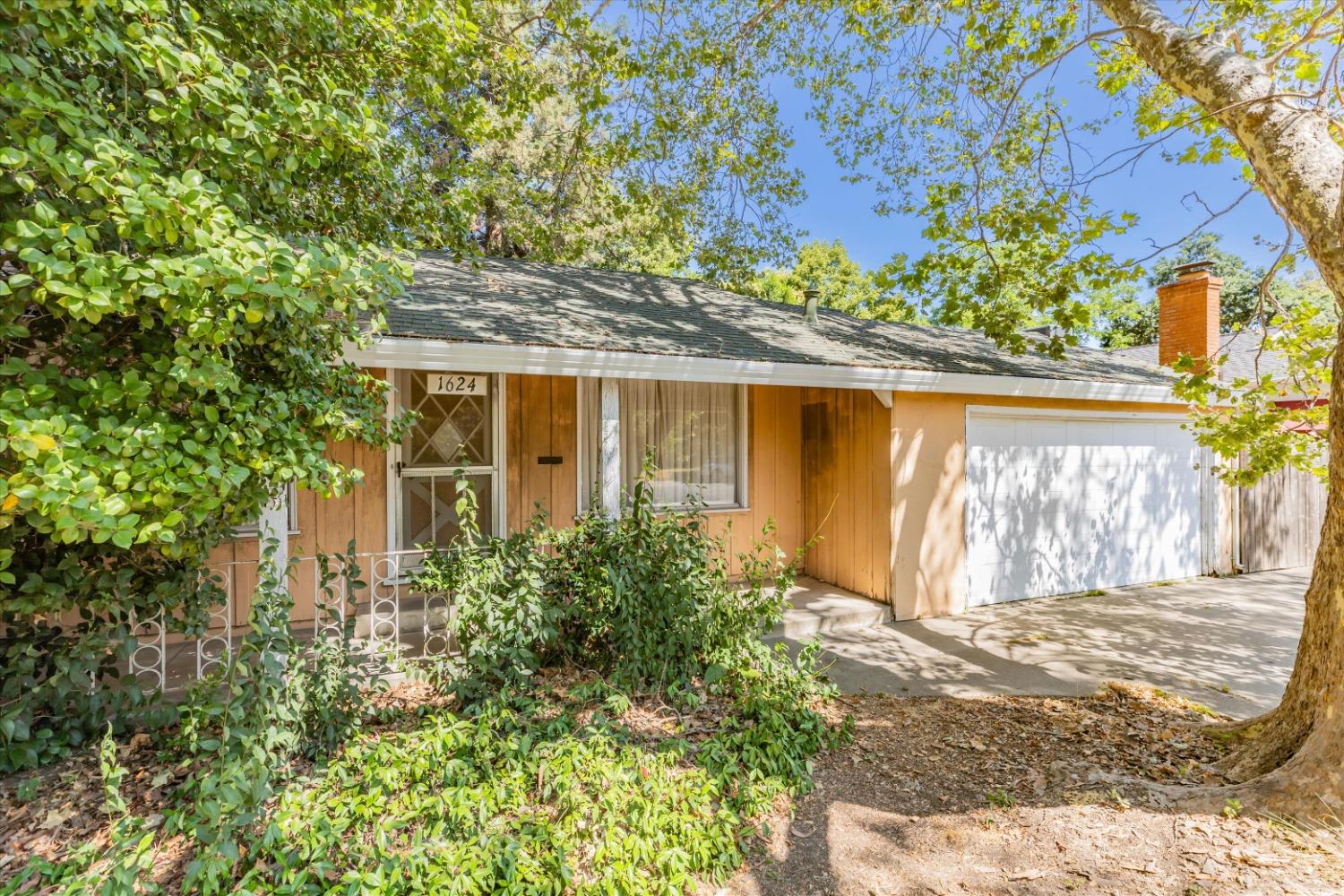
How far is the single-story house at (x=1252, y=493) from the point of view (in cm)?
906

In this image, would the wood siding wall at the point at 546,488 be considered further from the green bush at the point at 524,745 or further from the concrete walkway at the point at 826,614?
the green bush at the point at 524,745

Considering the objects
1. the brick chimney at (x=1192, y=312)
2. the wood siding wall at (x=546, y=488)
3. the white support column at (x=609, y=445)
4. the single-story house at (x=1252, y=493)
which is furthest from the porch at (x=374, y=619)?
the brick chimney at (x=1192, y=312)

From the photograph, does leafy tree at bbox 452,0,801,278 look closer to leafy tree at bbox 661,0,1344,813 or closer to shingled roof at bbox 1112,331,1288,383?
leafy tree at bbox 661,0,1344,813

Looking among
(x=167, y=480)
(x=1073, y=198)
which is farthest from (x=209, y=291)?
(x=1073, y=198)

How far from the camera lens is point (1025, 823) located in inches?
118

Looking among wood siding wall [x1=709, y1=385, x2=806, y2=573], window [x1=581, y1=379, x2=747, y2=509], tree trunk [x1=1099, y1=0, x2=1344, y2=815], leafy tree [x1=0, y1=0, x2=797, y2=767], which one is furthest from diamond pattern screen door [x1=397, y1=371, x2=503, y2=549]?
tree trunk [x1=1099, y1=0, x2=1344, y2=815]

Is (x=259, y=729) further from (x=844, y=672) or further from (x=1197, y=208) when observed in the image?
(x=1197, y=208)

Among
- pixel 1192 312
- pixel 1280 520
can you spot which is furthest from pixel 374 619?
pixel 1280 520

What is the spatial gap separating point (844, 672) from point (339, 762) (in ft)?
11.8

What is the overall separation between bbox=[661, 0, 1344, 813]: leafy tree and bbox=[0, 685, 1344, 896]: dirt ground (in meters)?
0.37

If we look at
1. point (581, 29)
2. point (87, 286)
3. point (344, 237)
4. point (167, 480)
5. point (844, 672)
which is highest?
point (581, 29)

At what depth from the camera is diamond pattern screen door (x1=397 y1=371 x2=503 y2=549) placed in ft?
19.2

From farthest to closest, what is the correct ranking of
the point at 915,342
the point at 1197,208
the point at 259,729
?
the point at 915,342 → the point at 1197,208 → the point at 259,729

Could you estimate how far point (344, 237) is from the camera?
3617 millimetres
